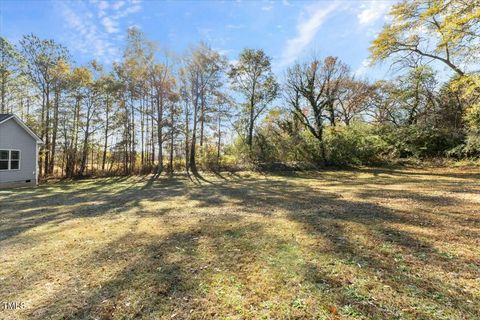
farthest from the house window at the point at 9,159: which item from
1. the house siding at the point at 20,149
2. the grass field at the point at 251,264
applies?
the grass field at the point at 251,264

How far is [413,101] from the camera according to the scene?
16.8m

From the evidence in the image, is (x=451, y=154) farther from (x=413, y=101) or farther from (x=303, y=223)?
(x=303, y=223)

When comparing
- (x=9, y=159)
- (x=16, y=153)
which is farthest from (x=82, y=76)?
(x=9, y=159)

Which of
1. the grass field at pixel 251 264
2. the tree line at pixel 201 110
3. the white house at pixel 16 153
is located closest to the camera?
the grass field at pixel 251 264

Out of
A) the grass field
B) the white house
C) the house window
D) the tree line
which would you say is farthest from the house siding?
the grass field

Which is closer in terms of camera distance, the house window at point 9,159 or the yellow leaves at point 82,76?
the house window at point 9,159

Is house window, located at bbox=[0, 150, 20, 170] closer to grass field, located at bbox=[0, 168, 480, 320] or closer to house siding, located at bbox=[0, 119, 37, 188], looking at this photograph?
house siding, located at bbox=[0, 119, 37, 188]

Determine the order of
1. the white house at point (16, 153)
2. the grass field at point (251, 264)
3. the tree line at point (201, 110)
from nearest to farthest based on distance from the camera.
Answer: the grass field at point (251, 264)
the white house at point (16, 153)
the tree line at point (201, 110)

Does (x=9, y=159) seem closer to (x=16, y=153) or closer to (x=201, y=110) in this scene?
(x=16, y=153)

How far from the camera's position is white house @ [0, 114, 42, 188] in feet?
39.0

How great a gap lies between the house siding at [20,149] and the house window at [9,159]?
Answer: 0.16 metres

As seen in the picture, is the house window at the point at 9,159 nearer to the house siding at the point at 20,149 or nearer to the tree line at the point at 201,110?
the house siding at the point at 20,149

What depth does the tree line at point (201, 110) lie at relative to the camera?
51.6ft

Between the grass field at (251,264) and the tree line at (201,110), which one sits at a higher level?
the tree line at (201,110)
